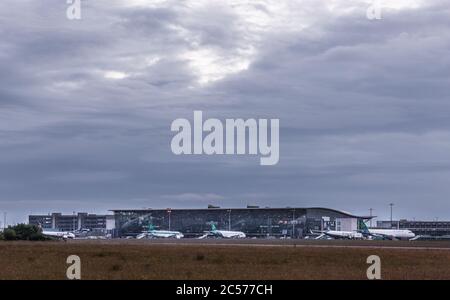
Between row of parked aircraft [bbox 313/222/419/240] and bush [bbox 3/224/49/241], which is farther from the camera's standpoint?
row of parked aircraft [bbox 313/222/419/240]

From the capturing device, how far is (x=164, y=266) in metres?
45.4

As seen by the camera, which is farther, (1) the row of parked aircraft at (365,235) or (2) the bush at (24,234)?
(1) the row of parked aircraft at (365,235)

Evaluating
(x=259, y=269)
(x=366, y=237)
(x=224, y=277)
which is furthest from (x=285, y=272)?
(x=366, y=237)

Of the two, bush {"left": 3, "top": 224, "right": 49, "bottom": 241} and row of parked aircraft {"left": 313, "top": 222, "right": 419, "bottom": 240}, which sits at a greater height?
bush {"left": 3, "top": 224, "right": 49, "bottom": 241}

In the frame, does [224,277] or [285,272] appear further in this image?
[285,272]

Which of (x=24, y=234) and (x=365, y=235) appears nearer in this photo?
(x=24, y=234)

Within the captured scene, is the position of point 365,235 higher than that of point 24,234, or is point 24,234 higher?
point 24,234

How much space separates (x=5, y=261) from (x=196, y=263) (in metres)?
13.2

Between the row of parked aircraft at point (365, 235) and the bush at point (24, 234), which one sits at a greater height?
the bush at point (24, 234)
